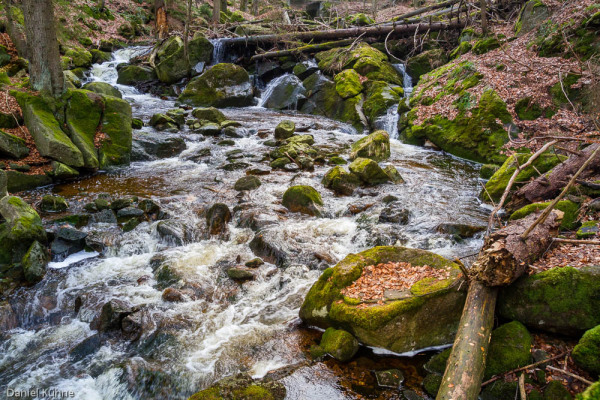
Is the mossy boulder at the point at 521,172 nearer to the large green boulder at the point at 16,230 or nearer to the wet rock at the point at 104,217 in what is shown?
the wet rock at the point at 104,217

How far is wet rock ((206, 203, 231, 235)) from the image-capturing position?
7664 millimetres

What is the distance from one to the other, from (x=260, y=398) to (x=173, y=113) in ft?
45.2

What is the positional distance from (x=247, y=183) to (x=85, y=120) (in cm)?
525

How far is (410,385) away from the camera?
12.7 ft

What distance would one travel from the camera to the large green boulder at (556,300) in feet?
12.0

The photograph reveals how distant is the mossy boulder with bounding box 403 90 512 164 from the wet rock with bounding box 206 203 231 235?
8.67 metres

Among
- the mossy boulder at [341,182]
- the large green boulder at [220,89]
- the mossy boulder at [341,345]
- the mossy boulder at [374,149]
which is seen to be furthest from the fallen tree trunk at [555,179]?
the large green boulder at [220,89]

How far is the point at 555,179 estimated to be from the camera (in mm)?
6758

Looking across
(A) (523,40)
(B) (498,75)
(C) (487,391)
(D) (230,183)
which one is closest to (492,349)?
(C) (487,391)

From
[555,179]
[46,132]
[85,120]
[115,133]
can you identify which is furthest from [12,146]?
[555,179]

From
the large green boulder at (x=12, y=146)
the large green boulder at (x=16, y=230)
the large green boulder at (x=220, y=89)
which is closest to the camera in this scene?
the large green boulder at (x=16, y=230)

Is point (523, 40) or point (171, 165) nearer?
point (171, 165)

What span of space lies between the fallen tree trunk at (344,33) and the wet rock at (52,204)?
17317 mm

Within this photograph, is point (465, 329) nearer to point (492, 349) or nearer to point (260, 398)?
point (492, 349)
